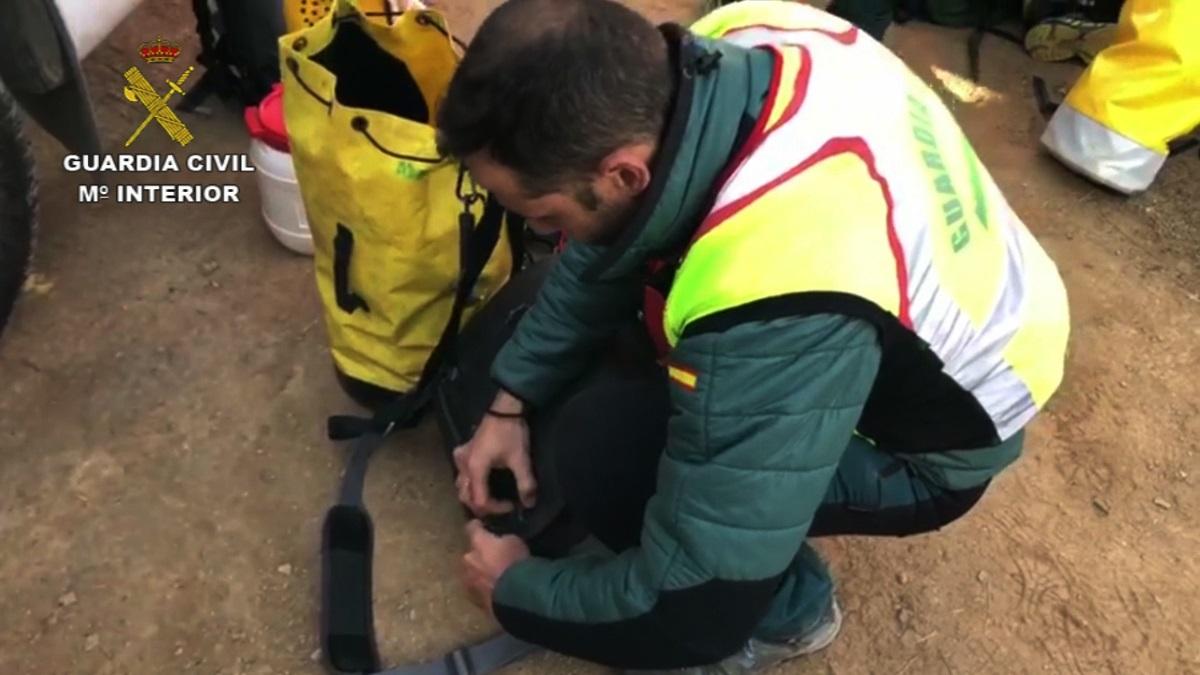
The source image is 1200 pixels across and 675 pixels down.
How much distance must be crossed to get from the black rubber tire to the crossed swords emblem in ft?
1.57

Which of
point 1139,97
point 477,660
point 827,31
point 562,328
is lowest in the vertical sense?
point 477,660

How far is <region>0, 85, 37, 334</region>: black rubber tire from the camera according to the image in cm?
173

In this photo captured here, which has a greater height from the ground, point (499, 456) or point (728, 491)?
point (728, 491)

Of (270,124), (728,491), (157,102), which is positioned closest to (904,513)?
(728,491)

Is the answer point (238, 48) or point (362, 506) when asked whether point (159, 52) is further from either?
point (362, 506)

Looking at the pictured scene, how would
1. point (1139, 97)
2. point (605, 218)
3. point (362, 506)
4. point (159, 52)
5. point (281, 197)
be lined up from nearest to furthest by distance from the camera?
point (605, 218) < point (362, 506) < point (281, 197) < point (1139, 97) < point (159, 52)

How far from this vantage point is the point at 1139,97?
2.34 meters

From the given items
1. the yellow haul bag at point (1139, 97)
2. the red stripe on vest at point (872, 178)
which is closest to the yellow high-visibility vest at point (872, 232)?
the red stripe on vest at point (872, 178)

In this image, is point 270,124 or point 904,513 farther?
point 270,124

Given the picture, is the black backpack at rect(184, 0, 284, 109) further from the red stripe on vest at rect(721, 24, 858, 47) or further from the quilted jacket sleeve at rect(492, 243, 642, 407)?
the red stripe on vest at rect(721, 24, 858, 47)

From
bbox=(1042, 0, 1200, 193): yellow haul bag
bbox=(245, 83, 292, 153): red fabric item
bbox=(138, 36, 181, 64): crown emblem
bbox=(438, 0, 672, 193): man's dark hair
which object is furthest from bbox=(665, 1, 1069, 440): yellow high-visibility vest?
bbox=(138, 36, 181, 64): crown emblem

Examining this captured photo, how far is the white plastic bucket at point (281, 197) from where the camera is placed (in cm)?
192

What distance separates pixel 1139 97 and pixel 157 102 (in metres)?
1.95

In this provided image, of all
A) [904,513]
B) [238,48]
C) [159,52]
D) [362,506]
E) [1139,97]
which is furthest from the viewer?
[159,52]
